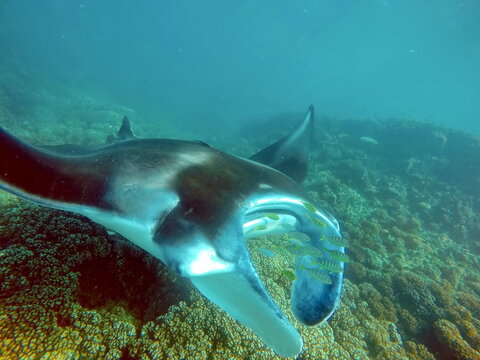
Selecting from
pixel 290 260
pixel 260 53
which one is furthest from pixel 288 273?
pixel 260 53

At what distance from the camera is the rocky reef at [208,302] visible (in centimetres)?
211

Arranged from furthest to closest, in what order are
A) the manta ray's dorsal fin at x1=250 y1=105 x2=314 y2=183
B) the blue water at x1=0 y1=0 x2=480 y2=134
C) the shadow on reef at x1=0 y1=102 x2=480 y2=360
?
1. the blue water at x1=0 y1=0 x2=480 y2=134
2. the manta ray's dorsal fin at x1=250 y1=105 x2=314 y2=183
3. the shadow on reef at x1=0 y1=102 x2=480 y2=360

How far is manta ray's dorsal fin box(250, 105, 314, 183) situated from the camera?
448cm

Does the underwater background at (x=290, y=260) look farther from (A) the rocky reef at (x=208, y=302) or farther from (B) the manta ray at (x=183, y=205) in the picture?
(B) the manta ray at (x=183, y=205)

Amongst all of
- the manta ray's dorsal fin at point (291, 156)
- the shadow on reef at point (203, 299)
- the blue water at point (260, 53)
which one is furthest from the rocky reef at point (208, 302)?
the blue water at point (260, 53)

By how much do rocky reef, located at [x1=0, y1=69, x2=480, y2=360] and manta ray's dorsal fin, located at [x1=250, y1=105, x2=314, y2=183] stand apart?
1519mm

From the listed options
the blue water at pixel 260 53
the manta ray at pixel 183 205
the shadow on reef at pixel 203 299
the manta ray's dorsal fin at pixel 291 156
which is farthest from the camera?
the blue water at pixel 260 53

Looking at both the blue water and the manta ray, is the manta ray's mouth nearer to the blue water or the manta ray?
the manta ray

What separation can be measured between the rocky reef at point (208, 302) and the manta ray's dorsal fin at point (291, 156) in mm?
1519

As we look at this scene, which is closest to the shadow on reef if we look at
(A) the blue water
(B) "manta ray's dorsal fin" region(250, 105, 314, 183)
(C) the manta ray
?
(C) the manta ray

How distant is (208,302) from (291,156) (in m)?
2.78

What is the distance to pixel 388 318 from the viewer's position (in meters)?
5.06

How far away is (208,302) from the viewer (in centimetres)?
309

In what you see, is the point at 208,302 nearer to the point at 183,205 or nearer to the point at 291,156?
the point at 183,205
